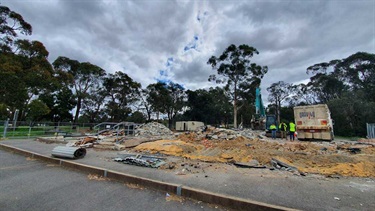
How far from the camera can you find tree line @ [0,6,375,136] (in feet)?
64.0

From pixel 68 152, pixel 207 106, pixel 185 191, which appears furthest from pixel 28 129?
pixel 207 106

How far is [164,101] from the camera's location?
1756 inches

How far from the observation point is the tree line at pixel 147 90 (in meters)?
19.5

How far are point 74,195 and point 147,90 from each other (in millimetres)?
41830

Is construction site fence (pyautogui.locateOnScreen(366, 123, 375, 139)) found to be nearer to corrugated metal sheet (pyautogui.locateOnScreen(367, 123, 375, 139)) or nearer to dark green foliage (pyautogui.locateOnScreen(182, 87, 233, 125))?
corrugated metal sheet (pyautogui.locateOnScreen(367, 123, 375, 139))

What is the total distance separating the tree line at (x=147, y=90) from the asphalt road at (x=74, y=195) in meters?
18.8

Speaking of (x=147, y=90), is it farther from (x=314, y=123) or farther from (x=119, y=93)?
(x=314, y=123)

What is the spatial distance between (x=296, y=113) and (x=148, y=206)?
14741 mm

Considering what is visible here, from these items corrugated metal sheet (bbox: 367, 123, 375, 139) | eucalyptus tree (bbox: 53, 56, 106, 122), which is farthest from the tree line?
corrugated metal sheet (bbox: 367, 123, 375, 139)

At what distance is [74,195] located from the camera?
3500 millimetres

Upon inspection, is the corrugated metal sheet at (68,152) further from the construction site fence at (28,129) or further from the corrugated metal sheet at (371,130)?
the corrugated metal sheet at (371,130)

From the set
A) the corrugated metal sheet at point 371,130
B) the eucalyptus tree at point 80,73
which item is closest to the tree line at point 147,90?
the eucalyptus tree at point 80,73

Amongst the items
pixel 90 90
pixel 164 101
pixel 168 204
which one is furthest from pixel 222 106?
pixel 168 204

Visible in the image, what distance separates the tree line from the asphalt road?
18809mm
